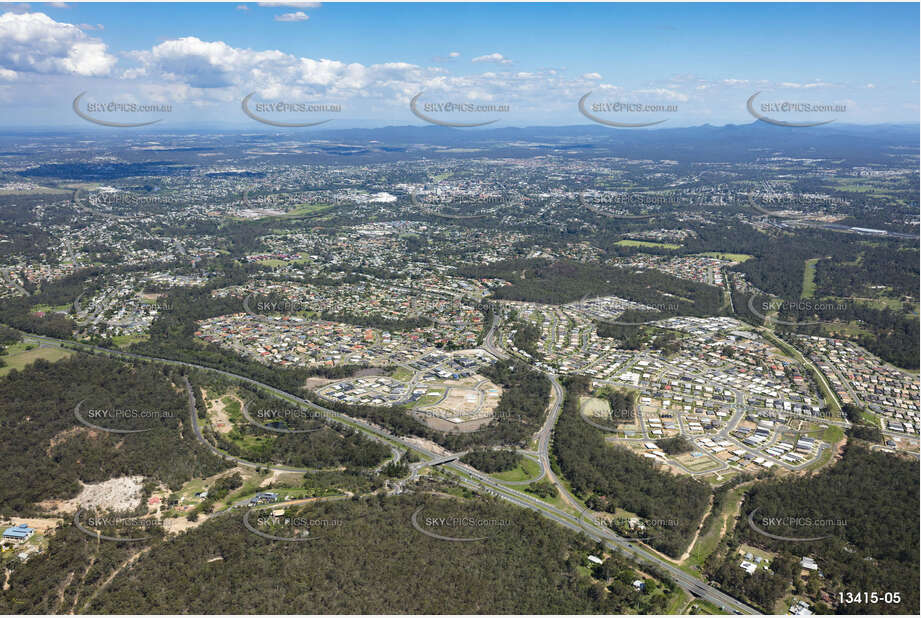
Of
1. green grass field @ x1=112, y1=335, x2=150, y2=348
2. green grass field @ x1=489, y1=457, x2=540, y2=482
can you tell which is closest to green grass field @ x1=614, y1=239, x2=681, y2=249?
green grass field @ x1=489, y1=457, x2=540, y2=482

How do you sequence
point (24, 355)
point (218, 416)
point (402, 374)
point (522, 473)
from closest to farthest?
point (522, 473) → point (218, 416) → point (402, 374) → point (24, 355)

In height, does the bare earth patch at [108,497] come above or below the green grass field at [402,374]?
below

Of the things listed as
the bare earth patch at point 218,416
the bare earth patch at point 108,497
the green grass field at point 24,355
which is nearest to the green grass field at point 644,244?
the bare earth patch at point 218,416

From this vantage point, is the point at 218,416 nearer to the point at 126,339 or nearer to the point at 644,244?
the point at 126,339

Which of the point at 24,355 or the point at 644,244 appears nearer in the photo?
the point at 24,355

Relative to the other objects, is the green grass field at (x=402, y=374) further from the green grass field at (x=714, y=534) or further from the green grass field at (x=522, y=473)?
the green grass field at (x=714, y=534)

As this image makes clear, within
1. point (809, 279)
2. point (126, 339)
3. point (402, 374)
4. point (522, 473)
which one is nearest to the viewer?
point (522, 473)

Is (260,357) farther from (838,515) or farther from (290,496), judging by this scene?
(838,515)

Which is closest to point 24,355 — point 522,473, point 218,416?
point 218,416
